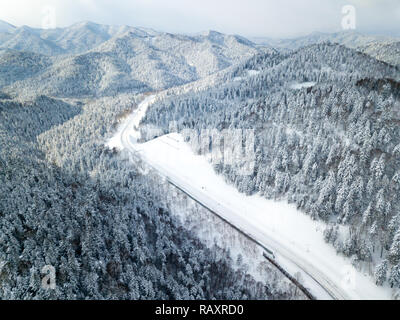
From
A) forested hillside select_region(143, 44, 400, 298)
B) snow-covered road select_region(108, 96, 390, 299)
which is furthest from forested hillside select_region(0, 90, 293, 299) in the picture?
forested hillside select_region(143, 44, 400, 298)

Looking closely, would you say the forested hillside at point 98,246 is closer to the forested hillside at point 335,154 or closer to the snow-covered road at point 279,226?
→ the snow-covered road at point 279,226

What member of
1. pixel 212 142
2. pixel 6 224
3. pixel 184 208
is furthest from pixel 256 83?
pixel 6 224

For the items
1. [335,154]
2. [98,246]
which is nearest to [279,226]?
[335,154]

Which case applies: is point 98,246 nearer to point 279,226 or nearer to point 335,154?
point 279,226

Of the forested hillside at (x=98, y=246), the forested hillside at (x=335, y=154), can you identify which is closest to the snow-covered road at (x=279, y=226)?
the forested hillside at (x=335, y=154)

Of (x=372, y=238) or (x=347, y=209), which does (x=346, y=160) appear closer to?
(x=347, y=209)

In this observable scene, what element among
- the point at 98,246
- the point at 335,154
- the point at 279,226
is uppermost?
the point at 335,154

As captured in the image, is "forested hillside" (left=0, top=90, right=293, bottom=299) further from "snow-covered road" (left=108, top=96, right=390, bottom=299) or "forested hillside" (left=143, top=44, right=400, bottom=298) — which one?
"forested hillside" (left=143, top=44, right=400, bottom=298)
